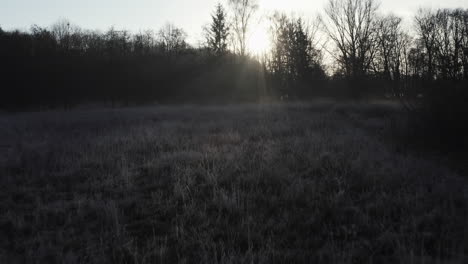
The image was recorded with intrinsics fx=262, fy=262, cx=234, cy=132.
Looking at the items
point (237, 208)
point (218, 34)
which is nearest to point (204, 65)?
point (218, 34)

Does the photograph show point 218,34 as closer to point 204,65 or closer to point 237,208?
point 204,65

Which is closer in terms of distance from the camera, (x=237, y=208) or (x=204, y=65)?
(x=237, y=208)

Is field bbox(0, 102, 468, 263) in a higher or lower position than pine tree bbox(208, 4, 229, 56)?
lower

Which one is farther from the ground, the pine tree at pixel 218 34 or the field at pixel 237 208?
the pine tree at pixel 218 34

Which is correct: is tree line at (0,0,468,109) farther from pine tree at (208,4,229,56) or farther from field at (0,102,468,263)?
field at (0,102,468,263)

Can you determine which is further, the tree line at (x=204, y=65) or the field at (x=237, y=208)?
the tree line at (x=204, y=65)

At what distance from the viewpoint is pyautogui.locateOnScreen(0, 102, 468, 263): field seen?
7.63 ft

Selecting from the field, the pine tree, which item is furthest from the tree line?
the field

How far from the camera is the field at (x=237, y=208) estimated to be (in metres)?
2.32

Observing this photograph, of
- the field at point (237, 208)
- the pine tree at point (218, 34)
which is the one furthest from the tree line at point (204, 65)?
the field at point (237, 208)

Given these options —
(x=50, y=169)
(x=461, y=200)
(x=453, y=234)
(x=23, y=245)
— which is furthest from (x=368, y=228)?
(x=50, y=169)

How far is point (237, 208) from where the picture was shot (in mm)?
3094

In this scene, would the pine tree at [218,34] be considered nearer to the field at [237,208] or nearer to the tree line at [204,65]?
the tree line at [204,65]

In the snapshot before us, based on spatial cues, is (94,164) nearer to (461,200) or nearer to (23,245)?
(23,245)
